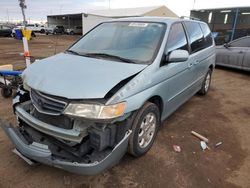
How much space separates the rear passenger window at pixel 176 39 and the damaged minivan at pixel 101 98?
0.02 meters

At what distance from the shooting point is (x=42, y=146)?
2119 millimetres

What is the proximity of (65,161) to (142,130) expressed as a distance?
1.06 metres

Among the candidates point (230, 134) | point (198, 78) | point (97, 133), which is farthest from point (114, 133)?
point (198, 78)

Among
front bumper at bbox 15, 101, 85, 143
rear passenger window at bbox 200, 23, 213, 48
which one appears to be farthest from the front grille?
rear passenger window at bbox 200, 23, 213, 48

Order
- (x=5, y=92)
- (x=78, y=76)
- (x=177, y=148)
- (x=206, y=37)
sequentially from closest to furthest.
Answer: (x=78, y=76) < (x=177, y=148) < (x=5, y=92) < (x=206, y=37)

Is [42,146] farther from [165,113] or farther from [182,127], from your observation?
[182,127]

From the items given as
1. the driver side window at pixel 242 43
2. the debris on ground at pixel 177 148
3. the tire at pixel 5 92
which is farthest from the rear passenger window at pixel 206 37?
the tire at pixel 5 92

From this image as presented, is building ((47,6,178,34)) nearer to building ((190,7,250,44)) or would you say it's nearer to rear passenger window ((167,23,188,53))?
building ((190,7,250,44))

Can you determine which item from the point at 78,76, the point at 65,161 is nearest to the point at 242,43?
the point at 78,76

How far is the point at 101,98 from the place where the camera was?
2.09 m

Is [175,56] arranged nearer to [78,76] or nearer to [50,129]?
[78,76]

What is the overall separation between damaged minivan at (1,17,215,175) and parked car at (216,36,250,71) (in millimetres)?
5725

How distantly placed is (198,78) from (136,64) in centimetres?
232

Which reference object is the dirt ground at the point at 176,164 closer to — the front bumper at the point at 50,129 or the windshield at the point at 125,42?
the front bumper at the point at 50,129
